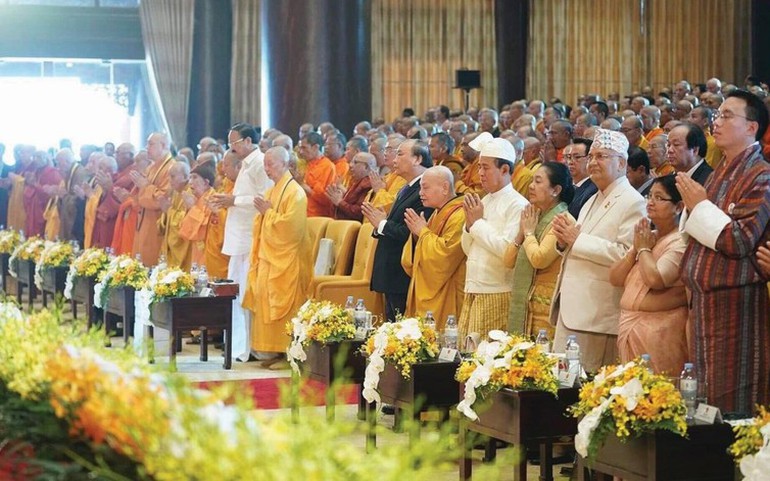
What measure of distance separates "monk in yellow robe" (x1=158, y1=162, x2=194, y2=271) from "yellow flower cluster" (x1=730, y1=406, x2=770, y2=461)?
6919mm

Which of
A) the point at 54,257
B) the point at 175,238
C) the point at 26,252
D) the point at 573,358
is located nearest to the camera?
the point at 573,358

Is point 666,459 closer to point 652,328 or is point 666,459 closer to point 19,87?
point 652,328

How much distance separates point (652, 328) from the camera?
5180mm

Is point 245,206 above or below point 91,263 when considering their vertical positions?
above

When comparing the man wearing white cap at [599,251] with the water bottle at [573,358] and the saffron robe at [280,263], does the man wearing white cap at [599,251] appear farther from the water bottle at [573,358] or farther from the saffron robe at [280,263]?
the saffron robe at [280,263]

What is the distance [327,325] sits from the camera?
6.29 m

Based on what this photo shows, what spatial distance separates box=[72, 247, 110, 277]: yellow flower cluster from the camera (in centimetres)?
996

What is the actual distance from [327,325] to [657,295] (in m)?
1.72

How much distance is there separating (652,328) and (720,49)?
51.3 ft

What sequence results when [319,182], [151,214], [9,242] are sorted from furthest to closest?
[9,242], [151,214], [319,182]

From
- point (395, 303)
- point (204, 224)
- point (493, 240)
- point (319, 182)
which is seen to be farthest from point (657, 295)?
point (319, 182)

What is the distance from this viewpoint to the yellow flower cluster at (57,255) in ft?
35.9

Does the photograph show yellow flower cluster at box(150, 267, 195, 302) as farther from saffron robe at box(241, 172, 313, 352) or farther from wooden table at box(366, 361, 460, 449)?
wooden table at box(366, 361, 460, 449)

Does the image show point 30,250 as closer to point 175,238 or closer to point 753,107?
point 175,238
